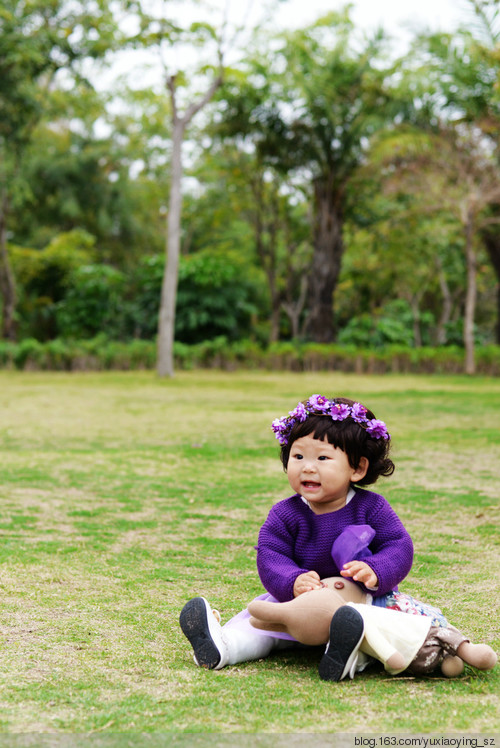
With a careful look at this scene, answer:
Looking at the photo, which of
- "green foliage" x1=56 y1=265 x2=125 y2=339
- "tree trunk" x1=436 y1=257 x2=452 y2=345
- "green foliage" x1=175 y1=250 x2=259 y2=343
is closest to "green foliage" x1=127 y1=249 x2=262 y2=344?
"green foliage" x1=175 y1=250 x2=259 y2=343

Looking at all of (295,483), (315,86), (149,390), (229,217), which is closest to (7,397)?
(149,390)

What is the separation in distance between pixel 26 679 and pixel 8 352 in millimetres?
18744

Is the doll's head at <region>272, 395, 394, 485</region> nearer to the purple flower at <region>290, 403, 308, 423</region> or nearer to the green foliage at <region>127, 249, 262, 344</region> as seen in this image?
the purple flower at <region>290, 403, 308, 423</region>

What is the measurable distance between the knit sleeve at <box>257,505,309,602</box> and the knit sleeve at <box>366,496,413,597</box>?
0.85ft

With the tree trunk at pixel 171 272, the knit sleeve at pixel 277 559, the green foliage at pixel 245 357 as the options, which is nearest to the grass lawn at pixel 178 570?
the knit sleeve at pixel 277 559

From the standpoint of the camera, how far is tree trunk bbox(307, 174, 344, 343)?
77.2 ft

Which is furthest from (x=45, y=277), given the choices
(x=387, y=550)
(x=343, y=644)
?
(x=343, y=644)

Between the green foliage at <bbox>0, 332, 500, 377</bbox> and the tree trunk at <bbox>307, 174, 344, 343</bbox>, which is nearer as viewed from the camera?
the green foliage at <bbox>0, 332, 500, 377</bbox>

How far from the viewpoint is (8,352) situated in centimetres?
2053

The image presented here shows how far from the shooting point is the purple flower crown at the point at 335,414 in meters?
3.01

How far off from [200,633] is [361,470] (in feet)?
2.62

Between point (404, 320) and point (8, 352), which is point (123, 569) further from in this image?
point (404, 320)

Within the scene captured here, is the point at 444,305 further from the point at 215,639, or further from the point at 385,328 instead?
the point at 215,639

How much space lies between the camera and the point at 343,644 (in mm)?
Answer: 2572
